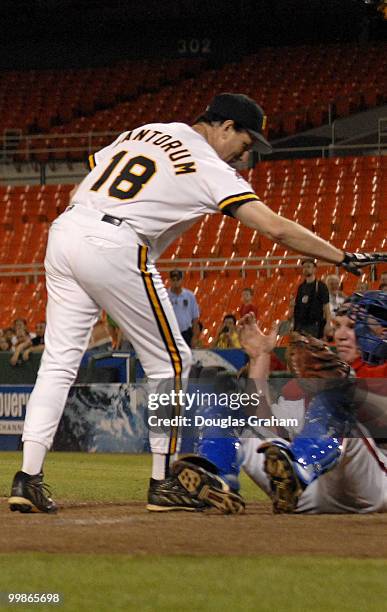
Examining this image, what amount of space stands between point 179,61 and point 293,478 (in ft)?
85.4

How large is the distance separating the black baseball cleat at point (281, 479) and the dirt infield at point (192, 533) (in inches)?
2.4

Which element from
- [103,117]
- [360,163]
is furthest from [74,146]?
[360,163]

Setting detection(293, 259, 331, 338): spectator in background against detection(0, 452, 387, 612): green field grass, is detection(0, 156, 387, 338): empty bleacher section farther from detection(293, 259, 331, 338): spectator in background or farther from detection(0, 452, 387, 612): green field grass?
detection(0, 452, 387, 612): green field grass

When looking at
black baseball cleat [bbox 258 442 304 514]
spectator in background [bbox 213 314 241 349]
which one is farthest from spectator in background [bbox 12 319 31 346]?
black baseball cleat [bbox 258 442 304 514]

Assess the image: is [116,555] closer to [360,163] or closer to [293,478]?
[293,478]

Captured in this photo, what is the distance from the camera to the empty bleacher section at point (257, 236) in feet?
53.9

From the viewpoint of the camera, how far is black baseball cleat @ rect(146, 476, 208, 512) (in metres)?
5.51

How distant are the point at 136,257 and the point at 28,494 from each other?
3.88 ft

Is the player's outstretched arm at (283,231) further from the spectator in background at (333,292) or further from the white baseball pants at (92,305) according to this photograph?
the spectator in background at (333,292)

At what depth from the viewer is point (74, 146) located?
2558 cm

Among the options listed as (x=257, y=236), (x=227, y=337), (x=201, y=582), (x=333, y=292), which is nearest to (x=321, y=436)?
(x=201, y=582)

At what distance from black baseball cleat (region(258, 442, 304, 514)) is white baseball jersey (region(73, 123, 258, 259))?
110cm

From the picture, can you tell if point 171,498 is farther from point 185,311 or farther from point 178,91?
point 178,91

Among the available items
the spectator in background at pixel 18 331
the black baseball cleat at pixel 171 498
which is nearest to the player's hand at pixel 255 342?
the black baseball cleat at pixel 171 498
